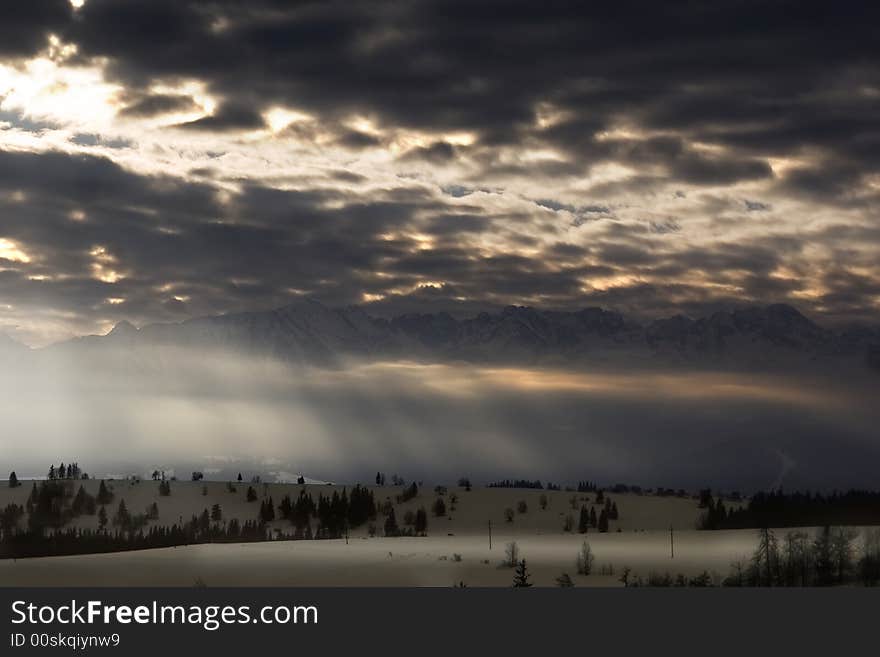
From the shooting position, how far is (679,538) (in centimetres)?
11794

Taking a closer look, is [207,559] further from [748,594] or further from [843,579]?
[748,594]

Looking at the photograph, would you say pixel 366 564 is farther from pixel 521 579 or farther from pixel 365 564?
pixel 521 579

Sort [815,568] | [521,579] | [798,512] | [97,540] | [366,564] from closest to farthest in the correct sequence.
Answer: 1. [521,579]
2. [815,568]
3. [366,564]
4. [798,512]
5. [97,540]

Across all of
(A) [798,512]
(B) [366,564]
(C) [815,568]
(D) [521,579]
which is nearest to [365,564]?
(B) [366,564]

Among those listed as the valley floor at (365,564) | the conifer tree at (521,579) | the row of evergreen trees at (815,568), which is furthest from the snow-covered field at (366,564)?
the row of evergreen trees at (815,568)

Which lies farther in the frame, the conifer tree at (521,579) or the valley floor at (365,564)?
the valley floor at (365,564)

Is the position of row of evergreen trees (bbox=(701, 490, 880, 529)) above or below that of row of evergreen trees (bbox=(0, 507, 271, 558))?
above

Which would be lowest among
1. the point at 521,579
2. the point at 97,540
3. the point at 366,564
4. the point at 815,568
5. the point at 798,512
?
the point at 97,540

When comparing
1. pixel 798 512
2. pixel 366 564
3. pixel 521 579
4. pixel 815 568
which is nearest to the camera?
pixel 521 579

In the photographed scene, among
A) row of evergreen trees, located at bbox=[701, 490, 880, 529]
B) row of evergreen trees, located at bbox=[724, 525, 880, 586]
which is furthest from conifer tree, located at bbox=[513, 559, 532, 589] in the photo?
row of evergreen trees, located at bbox=[701, 490, 880, 529]

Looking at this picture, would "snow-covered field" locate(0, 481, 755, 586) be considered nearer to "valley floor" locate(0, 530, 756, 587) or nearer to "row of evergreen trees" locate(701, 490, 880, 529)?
"valley floor" locate(0, 530, 756, 587)

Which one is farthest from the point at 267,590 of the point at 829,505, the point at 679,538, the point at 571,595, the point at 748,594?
the point at 829,505

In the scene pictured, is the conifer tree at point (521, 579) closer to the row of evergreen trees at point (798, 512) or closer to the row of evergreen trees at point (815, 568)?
the row of evergreen trees at point (815, 568)

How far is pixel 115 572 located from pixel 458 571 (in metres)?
26.0
